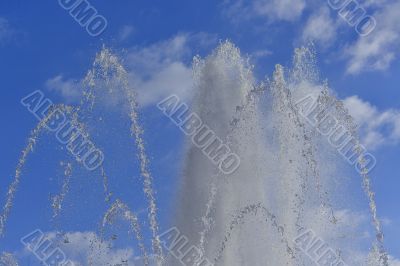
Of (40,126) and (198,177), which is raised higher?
(198,177)

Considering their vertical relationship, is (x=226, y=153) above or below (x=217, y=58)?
below

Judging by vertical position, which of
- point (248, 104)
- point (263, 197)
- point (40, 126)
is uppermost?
point (248, 104)

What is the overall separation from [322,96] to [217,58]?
323 inches

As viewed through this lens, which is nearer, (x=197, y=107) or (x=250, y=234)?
(x=250, y=234)

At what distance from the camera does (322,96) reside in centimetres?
3741

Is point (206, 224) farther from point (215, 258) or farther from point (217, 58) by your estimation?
point (217, 58)

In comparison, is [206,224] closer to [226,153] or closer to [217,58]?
[226,153]

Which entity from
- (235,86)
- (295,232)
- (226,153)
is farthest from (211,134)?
(295,232)

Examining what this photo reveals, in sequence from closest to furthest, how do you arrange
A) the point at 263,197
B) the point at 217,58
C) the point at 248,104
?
the point at 263,197
the point at 248,104
the point at 217,58

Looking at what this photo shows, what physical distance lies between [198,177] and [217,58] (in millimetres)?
8762

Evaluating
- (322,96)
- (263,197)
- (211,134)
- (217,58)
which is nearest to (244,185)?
(263,197)

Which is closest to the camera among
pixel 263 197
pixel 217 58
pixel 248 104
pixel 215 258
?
pixel 215 258

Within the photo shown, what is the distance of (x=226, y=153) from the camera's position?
124 ft

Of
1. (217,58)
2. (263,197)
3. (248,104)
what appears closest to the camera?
(263,197)
